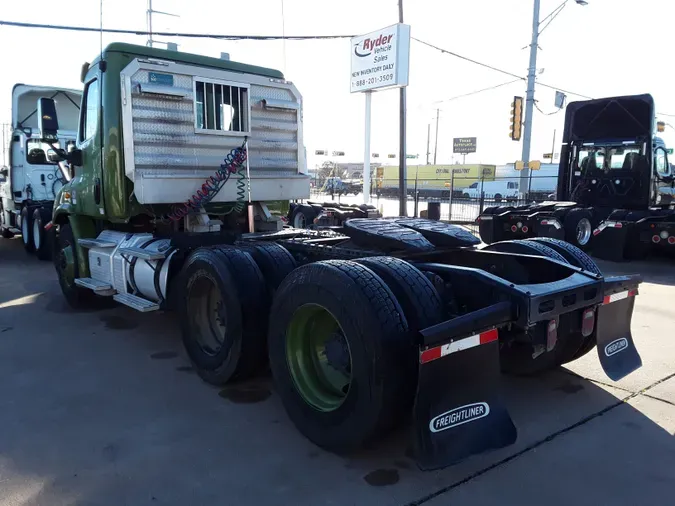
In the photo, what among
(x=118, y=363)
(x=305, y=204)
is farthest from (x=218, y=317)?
(x=305, y=204)

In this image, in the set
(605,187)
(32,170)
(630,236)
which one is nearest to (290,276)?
(630,236)

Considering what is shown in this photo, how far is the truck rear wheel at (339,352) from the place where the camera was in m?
2.92

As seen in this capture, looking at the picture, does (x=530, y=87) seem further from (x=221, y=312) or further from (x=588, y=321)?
(x=221, y=312)

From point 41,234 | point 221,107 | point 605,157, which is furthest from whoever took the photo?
point 605,157

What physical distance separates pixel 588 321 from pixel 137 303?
13.3 ft

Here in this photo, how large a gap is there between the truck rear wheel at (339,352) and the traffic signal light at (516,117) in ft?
58.3

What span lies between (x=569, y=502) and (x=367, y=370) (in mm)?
1257

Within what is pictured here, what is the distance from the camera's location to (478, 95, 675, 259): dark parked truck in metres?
11.2

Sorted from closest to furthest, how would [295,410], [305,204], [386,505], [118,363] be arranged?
1. [386,505]
2. [295,410]
3. [118,363]
4. [305,204]

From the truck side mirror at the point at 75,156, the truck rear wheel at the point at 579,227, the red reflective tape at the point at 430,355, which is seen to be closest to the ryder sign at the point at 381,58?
the truck rear wheel at the point at 579,227

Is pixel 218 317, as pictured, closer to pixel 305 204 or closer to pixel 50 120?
pixel 50 120

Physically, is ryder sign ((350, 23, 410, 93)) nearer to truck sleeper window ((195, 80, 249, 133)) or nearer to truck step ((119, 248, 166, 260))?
truck sleeper window ((195, 80, 249, 133))

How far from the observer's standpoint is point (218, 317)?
4.68 metres

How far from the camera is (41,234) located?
1097cm
